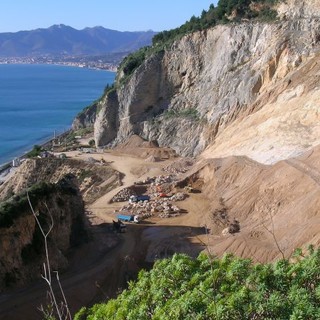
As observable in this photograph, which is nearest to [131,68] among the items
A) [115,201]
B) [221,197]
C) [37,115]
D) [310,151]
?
[115,201]

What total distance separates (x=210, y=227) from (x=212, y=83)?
23398mm

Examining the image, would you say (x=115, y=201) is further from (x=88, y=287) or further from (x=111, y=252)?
(x=88, y=287)

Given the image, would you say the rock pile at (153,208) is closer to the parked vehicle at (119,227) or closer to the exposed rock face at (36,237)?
the parked vehicle at (119,227)

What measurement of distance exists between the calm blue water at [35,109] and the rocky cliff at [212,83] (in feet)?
79.1

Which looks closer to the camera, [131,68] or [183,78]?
[183,78]

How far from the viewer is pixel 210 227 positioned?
39.4 m

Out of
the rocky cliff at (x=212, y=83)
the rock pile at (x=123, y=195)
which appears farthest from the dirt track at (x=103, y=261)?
the rocky cliff at (x=212, y=83)

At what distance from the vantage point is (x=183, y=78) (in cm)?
6372

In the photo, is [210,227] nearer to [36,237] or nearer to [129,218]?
[129,218]

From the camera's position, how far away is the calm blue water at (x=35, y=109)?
92.3m

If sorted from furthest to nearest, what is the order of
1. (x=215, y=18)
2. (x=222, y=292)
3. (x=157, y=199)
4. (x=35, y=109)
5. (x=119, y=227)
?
(x=35, y=109), (x=215, y=18), (x=157, y=199), (x=119, y=227), (x=222, y=292)

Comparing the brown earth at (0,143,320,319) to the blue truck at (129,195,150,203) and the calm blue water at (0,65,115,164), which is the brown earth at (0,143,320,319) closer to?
the blue truck at (129,195,150,203)

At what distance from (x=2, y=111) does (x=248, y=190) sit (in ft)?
305

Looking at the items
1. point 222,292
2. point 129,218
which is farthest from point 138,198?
point 222,292
